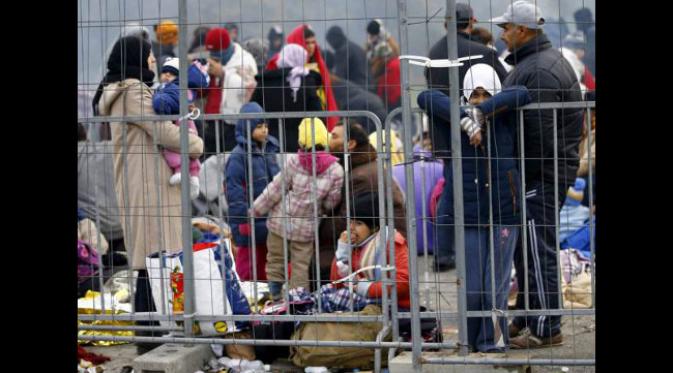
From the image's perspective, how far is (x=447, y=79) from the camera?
7.32 meters

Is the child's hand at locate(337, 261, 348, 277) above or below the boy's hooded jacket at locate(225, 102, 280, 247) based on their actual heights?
below

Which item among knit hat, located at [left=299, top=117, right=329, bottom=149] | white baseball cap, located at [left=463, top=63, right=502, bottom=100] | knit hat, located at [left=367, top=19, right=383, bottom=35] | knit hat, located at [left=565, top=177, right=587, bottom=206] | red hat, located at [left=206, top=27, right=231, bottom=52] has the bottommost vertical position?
knit hat, located at [left=565, top=177, right=587, bottom=206]

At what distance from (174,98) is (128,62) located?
51 centimetres

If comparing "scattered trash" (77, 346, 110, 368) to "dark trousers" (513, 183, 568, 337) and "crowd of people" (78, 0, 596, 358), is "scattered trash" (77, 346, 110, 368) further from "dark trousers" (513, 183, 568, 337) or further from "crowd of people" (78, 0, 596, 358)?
"dark trousers" (513, 183, 568, 337)

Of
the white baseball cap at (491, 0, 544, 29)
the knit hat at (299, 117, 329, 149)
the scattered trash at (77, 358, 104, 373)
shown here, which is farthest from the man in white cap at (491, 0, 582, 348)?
the scattered trash at (77, 358, 104, 373)

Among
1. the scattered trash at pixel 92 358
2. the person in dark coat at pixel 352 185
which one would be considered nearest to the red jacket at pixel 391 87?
the person in dark coat at pixel 352 185

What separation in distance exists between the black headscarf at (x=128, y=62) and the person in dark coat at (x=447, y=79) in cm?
178

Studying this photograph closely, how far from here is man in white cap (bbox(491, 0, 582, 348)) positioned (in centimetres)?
664

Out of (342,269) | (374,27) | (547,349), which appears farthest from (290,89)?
(374,27)

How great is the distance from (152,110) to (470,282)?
2.23m

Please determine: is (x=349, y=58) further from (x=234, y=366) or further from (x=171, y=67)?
(x=234, y=366)

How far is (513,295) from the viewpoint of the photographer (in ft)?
27.0
